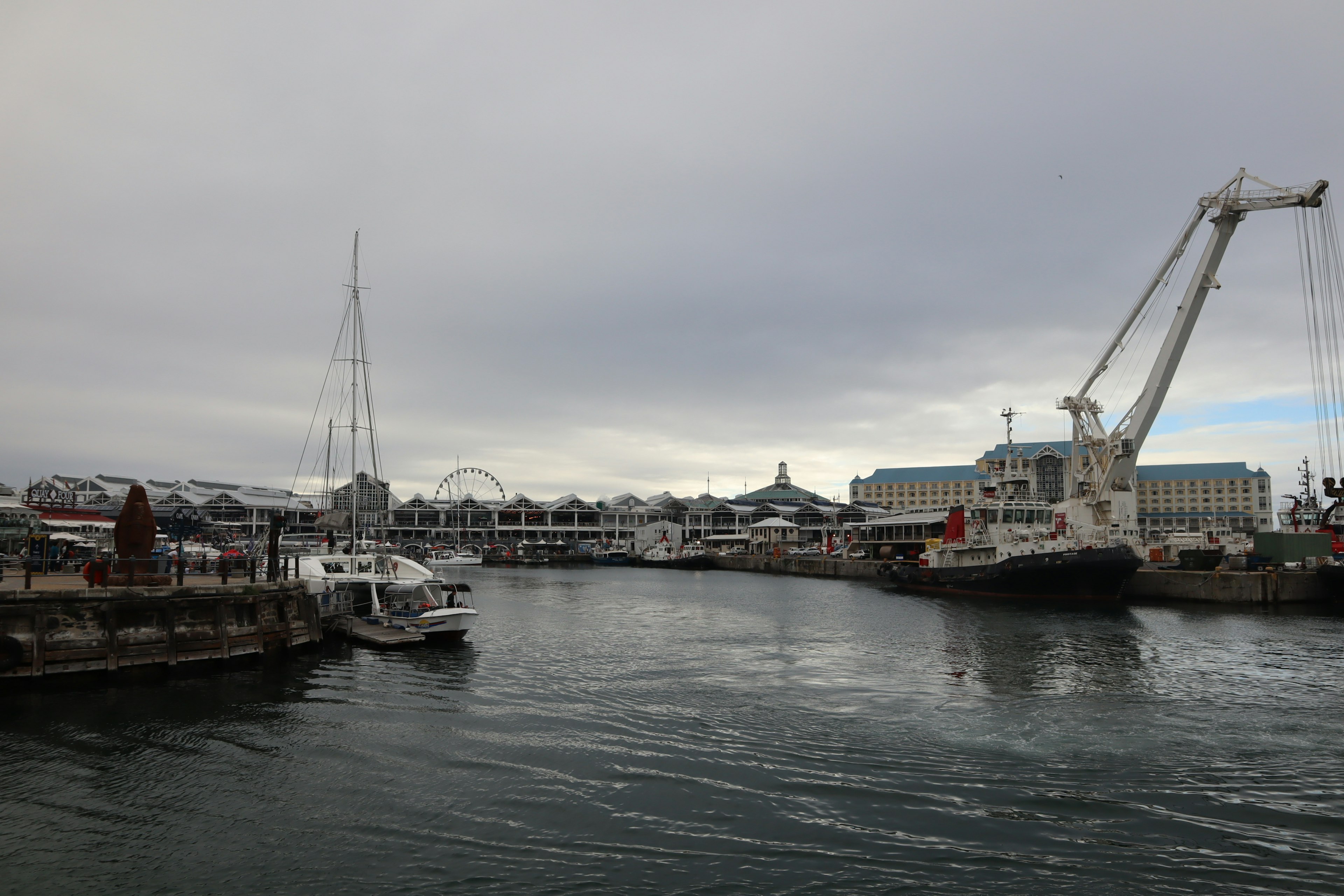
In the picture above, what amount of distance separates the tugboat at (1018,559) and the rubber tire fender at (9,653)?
52.5m

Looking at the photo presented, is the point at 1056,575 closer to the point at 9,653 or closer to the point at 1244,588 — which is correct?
the point at 1244,588

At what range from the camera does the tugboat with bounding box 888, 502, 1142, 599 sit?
48438 millimetres

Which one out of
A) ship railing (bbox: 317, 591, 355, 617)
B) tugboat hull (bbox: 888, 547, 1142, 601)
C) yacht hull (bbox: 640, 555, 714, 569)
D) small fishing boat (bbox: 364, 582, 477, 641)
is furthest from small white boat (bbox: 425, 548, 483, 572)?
small fishing boat (bbox: 364, 582, 477, 641)

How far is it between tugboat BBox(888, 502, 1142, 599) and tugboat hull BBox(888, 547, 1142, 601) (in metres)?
0.04

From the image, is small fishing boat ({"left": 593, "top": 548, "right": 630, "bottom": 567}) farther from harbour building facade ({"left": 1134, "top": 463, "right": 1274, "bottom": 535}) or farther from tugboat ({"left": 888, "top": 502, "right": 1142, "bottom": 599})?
harbour building facade ({"left": 1134, "top": 463, "right": 1274, "bottom": 535})

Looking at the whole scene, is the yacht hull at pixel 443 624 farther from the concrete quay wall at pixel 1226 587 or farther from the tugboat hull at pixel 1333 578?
the tugboat hull at pixel 1333 578

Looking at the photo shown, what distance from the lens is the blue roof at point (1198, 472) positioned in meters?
153

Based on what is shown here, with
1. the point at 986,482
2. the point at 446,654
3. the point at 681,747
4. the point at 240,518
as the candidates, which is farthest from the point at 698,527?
the point at 681,747

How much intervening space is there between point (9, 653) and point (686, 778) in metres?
17.3

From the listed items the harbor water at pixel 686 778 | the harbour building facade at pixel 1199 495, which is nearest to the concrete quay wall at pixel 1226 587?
→ the harbor water at pixel 686 778

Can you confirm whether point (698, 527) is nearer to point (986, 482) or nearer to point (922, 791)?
point (986, 482)

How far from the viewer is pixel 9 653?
18188 millimetres

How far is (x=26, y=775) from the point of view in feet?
43.1

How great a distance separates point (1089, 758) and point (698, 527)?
152134mm
